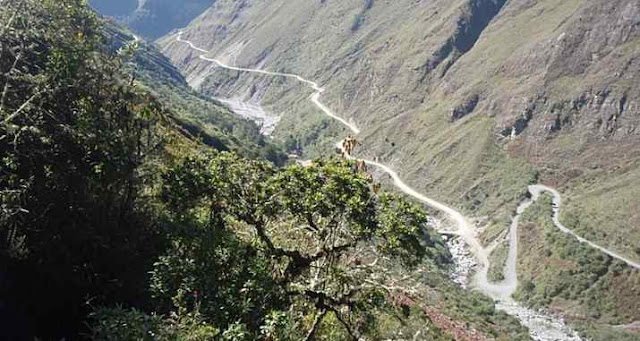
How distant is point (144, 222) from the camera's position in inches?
551

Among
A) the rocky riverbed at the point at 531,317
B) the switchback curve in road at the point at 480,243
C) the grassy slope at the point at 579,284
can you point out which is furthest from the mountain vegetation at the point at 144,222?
the grassy slope at the point at 579,284

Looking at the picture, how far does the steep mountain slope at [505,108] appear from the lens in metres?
84.6

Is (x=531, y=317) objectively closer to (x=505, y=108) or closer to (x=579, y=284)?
(x=579, y=284)

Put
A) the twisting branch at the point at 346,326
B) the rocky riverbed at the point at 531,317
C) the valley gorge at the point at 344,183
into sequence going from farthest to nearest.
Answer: the rocky riverbed at the point at 531,317, the twisting branch at the point at 346,326, the valley gorge at the point at 344,183

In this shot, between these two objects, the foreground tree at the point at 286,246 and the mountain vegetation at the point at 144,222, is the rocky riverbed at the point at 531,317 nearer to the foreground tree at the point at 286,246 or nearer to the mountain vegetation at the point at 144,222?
the foreground tree at the point at 286,246

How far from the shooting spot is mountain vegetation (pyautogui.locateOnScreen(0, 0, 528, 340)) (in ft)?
36.2

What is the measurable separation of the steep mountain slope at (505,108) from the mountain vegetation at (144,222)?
60.6 metres

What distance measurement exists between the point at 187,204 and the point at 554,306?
205ft

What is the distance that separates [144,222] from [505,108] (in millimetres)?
101600

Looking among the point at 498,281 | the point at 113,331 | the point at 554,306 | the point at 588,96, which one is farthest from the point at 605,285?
the point at 113,331

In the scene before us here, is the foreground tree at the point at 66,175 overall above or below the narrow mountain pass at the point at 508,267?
below

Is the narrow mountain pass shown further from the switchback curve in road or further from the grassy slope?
the grassy slope

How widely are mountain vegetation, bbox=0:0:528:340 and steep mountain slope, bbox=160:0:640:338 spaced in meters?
60.6

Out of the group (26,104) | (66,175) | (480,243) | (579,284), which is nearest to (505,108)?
(480,243)
